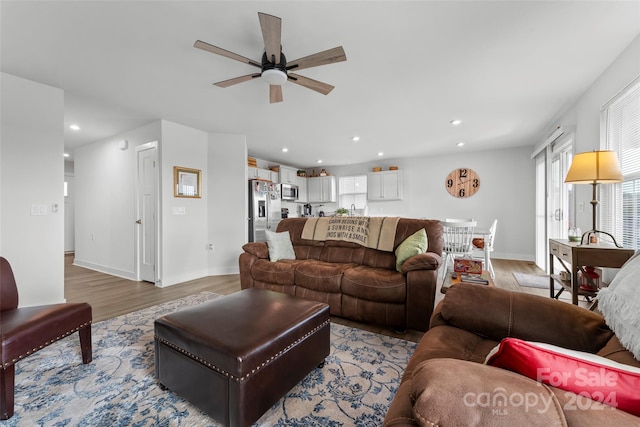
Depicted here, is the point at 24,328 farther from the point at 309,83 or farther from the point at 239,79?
the point at 309,83

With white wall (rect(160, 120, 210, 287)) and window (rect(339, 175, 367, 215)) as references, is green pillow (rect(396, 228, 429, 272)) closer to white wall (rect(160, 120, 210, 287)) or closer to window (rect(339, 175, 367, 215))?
white wall (rect(160, 120, 210, 287))

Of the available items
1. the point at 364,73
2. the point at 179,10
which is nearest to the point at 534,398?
the point at 179,10

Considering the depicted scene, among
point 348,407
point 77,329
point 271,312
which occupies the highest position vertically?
point 271,312

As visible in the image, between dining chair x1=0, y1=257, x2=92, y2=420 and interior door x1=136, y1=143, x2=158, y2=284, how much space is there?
7.20ft

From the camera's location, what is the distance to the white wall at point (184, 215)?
3877 millimetres

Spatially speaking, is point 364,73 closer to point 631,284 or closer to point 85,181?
point 631,284

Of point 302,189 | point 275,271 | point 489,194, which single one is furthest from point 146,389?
point 489,194

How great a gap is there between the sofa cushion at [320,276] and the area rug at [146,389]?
52 cm

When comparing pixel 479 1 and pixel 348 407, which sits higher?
pixel 479 1

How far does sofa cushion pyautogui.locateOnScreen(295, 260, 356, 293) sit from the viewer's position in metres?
2.60

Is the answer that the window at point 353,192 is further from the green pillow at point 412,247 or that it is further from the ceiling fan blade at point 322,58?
the ceiling fan blade at point 322,58

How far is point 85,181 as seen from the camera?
16.8 ft

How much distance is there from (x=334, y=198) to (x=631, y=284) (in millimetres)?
6866

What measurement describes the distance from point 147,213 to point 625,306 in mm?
4932
